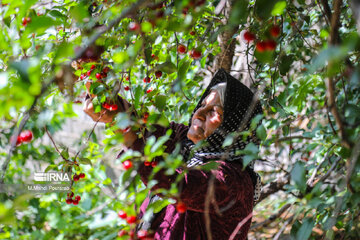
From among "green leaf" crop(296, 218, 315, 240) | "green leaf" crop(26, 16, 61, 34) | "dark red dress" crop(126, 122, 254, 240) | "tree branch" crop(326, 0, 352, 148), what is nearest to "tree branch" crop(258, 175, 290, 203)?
"dark red dress" crop(126, 122, 254, 240)

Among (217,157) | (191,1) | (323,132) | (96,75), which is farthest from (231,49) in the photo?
(191,1)

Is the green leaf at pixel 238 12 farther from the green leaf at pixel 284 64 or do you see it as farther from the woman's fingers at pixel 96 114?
the woman's fingers at pixel 96 114

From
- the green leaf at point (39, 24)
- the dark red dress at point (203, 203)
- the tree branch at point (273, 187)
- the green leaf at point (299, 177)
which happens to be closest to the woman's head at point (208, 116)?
the dark red dress at point (203, 203)

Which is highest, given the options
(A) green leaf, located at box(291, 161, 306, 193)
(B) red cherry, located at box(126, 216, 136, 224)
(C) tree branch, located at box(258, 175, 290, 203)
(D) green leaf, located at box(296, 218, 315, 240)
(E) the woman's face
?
(E) the woman's face

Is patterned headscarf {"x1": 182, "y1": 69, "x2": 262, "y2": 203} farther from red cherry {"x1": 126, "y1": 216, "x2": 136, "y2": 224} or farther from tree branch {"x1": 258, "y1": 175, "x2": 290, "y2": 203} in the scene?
tree branch {"x1": 258, "y1": 175, "x2": 290, "y2": 203}

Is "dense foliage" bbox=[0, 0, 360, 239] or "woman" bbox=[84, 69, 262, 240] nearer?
"dense foliage" bbox=[0, 0, 360, 239]

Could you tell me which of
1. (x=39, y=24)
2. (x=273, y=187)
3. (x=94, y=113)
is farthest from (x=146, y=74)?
(x=273, y=187)

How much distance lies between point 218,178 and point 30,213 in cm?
220

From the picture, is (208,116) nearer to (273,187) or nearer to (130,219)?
(130,219)

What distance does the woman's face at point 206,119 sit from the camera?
1380mm

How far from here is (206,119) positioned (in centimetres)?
141

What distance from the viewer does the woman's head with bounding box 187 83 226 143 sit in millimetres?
1381

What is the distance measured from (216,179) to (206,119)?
0.27 m

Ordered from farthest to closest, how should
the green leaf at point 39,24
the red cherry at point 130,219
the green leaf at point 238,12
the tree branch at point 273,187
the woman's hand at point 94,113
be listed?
the tree branch at point 273,187
the woman's hand at point 94,113
the red cherry at point 130,219
the green leaf at point 238,12
the green leaf at point 39,24
